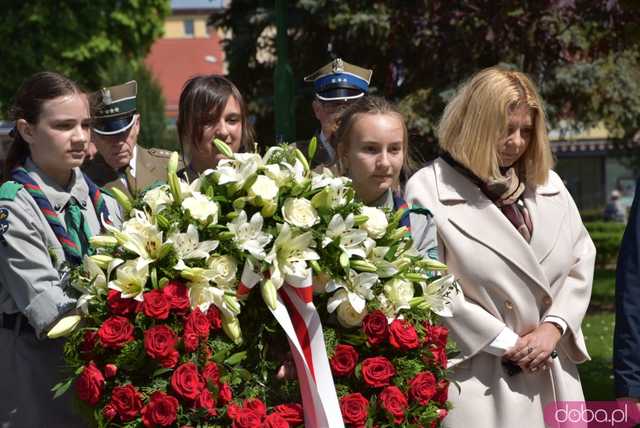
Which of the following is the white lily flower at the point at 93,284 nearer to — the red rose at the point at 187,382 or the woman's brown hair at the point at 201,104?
the red rose at the point at 187,382

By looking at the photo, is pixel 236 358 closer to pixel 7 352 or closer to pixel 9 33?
pixel 7 352

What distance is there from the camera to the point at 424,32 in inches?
455

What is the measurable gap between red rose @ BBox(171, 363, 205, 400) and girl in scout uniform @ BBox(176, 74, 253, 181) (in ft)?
4.67

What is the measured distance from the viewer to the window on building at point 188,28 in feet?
246

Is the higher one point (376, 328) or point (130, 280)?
point (130, 280)

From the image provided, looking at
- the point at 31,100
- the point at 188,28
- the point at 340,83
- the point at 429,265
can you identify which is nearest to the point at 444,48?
the point at 340,83

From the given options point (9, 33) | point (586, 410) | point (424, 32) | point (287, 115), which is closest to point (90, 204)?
point (586, 410)

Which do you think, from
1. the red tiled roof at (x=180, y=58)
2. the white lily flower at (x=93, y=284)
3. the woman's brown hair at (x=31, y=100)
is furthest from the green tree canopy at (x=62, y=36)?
the red tiled roof at (x=180, y=58)

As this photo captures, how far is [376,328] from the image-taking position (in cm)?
322

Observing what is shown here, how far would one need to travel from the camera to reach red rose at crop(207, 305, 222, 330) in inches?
122

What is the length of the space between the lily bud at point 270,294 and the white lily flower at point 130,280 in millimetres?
360

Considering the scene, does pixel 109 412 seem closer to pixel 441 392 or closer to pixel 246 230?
pixel 246 230

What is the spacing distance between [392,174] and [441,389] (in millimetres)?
867

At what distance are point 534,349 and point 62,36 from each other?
2524cm
